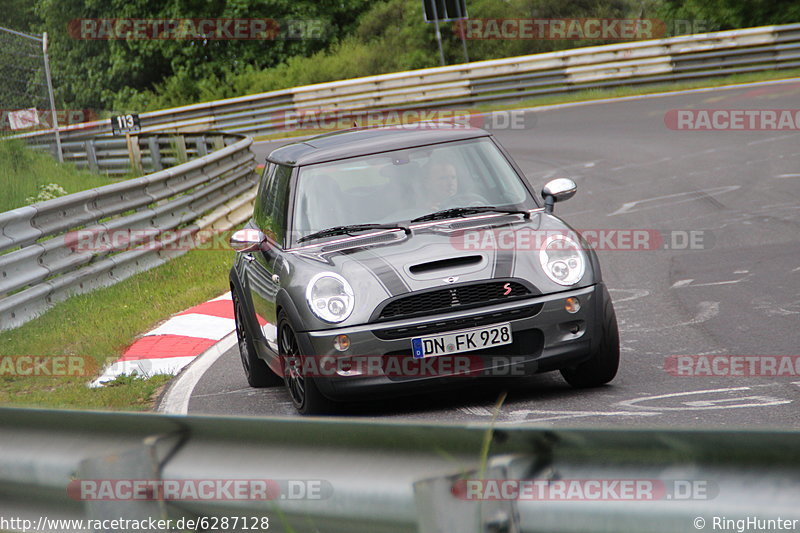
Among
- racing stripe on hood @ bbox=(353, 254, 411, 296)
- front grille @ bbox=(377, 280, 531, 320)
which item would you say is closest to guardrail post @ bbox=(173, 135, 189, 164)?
racing stripe on hood @ bbox=(353, 254, 411, 296)

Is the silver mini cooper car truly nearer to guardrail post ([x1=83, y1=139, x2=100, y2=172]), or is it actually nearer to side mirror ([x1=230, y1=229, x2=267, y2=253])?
side mirror ([x1=230, y1=229, x2=267, y2=253])

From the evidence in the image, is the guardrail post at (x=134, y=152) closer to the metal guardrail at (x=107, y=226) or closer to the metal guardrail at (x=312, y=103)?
the metal guardrail at (x=312, y=103)

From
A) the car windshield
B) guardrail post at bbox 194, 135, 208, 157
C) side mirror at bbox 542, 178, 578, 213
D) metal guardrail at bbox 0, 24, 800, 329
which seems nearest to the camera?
the car windshield

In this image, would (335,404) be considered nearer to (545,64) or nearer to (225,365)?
(225,365)

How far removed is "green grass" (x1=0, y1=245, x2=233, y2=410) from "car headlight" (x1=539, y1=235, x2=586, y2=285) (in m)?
2.50

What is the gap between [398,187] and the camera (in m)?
6.89

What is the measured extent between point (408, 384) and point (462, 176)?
5.59 ft

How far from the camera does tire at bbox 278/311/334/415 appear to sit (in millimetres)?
6035

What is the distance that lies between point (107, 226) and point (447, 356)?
6.54 meters

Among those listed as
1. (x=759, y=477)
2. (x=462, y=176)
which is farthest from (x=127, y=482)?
(x=462, y=176)

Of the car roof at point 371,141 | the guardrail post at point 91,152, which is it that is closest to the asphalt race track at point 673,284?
the car roof at point 371,141

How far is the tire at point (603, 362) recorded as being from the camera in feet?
20.1

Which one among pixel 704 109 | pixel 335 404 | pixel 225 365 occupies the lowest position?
pixel 704 109

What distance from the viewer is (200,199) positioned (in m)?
14.7
